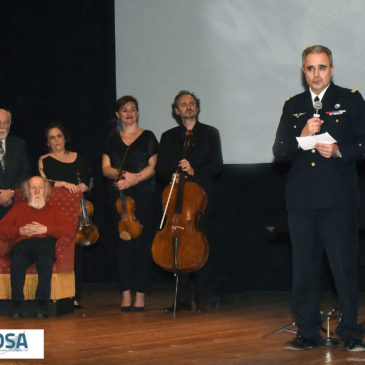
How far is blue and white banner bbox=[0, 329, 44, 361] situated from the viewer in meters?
3.09

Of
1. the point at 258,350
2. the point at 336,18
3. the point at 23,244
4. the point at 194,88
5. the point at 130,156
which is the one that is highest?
the point at 336,18

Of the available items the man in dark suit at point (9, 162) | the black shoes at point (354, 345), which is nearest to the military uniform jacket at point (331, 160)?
the black shoes at point (354, 345)

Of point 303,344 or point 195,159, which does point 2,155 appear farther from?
point 303,344

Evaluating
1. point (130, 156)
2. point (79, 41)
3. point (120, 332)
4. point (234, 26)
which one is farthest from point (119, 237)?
point (79, 41)

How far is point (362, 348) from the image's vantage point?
11.3 feet

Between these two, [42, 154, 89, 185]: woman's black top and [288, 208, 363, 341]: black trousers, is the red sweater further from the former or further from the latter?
[288, 208, 363, 341]: black trousers

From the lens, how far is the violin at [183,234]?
15.6 feet

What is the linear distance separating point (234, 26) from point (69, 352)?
3.44 meters

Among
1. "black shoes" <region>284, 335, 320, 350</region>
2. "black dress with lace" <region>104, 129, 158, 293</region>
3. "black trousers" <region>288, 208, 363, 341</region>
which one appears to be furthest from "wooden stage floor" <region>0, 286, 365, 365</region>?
"black dress with lace" <region>104, 129, 158, 293</region>

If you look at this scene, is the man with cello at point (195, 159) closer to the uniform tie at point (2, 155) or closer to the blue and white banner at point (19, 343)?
the uniform tie at point (2, 155)

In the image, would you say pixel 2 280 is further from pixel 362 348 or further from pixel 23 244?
pixel 362 348

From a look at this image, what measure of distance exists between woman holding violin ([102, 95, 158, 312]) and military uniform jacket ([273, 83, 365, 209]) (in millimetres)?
1883

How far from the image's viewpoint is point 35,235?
5312mm

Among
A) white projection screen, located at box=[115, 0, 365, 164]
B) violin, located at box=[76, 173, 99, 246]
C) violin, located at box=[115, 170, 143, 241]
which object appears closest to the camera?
violin, located at box=[115, 170, 143, 241]
